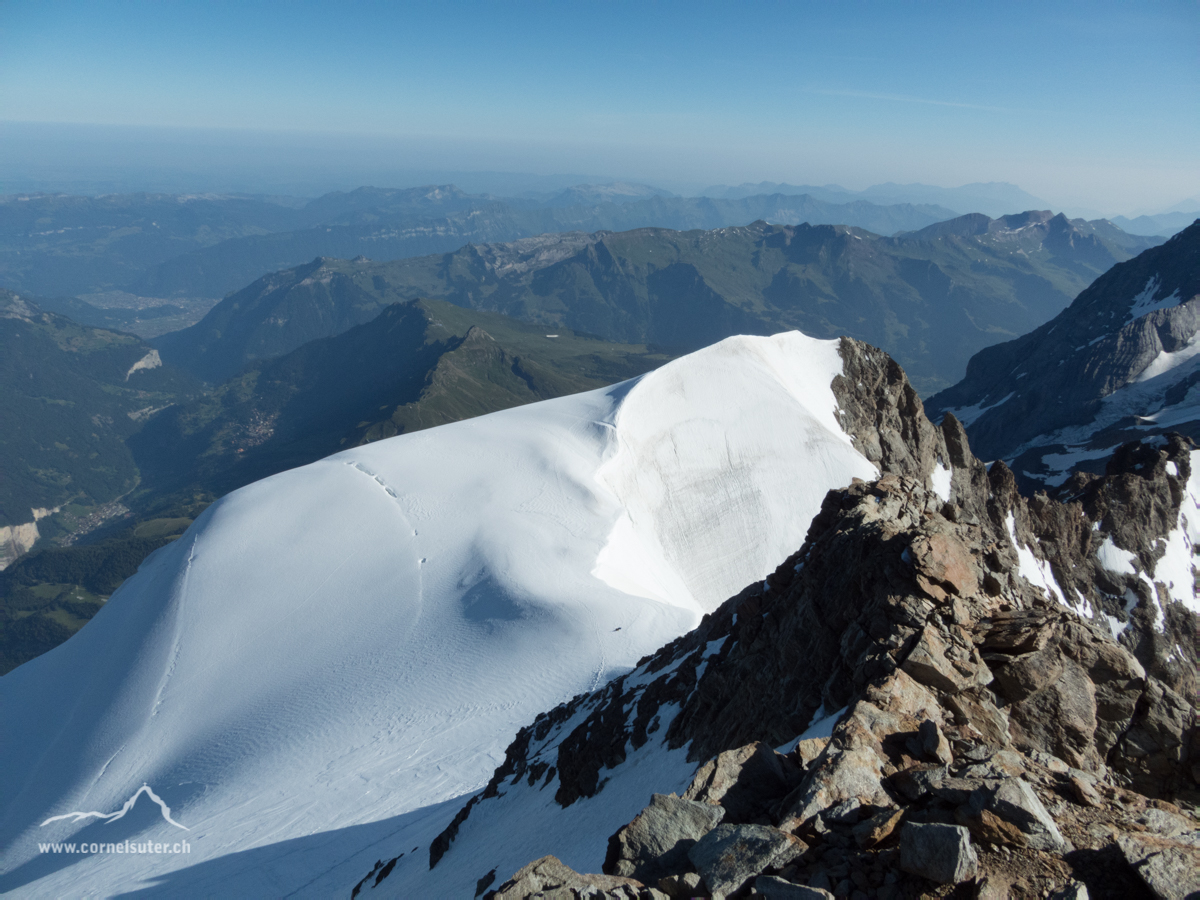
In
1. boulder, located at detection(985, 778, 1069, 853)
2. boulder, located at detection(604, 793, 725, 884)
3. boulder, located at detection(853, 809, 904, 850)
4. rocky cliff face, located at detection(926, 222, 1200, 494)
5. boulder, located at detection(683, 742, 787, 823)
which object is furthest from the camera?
rocky cliff face, located at detection(926, 222, 1200, 494)

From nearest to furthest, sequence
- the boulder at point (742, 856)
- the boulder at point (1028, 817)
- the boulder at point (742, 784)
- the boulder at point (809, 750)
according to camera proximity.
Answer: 1. the boulder at point (1028, 817)
2. the boulder at point (742, 856)
3. the boulder at point (742, 784)
4. the boulder at point (809, 750)

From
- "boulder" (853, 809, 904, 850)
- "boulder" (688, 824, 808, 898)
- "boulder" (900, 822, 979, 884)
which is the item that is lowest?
"boulder" (688, 824, 808, 898)

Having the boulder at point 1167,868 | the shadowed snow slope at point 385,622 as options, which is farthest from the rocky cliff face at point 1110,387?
the boulder at point 1167,868

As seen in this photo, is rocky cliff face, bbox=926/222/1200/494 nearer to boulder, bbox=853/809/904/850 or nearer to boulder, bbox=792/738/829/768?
boulder, bbox=792/738/829/768

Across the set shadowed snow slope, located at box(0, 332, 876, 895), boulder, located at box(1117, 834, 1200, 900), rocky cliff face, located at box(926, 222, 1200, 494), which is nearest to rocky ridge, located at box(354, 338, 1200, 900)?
boulder, located at box(1117, 834, 1200, 900)

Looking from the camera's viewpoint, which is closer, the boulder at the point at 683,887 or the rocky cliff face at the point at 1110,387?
the boulder at the point at 683,887

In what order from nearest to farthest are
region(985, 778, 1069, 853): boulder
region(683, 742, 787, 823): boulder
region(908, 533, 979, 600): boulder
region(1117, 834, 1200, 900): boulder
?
1. region(1117, 834, 1200, 900): boulder
2. region(985, 778, 1069, 853): boulder
3. region(683, 742, 787, 823): boulder
4. region(908, 533, 979, 600): boulder

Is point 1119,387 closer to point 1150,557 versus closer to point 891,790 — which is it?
point 1150,557

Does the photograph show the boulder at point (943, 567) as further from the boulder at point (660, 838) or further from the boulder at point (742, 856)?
the boulder at point (742, 856)

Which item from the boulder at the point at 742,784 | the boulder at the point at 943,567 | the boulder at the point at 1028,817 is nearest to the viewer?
the boulder at the point at 1028,817
